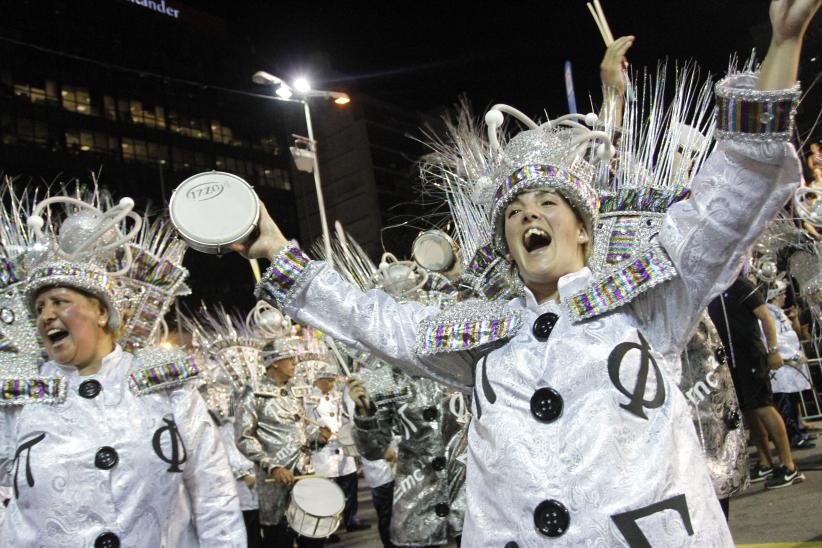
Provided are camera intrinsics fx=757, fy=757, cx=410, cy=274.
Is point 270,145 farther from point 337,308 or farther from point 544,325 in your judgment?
point 544,325

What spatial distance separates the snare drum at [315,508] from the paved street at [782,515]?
317cm

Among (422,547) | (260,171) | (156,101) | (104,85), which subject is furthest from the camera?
(260,171)

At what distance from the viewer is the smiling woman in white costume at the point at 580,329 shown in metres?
1.84

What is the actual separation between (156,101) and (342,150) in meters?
13.6

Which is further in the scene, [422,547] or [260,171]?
[260,171]

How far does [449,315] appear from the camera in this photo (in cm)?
238

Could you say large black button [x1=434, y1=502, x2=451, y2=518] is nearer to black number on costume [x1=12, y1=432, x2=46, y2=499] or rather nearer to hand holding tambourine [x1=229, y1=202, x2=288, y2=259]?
black number on costume [x1=12, y1=432, x2=46, y2=499]

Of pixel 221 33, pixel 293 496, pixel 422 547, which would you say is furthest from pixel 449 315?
pixel 221 33

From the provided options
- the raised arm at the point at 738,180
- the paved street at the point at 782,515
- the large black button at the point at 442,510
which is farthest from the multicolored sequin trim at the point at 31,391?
the paved street at the point at 782,515

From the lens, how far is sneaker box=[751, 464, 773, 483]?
6.55 meters

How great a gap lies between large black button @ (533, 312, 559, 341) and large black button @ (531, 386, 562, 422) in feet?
0.59

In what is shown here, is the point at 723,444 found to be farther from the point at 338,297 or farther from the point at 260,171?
the point at 260,171

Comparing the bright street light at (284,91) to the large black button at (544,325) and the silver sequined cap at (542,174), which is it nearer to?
the silver sequined cap at (542,174)

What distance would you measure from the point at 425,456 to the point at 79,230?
2.38 metres
